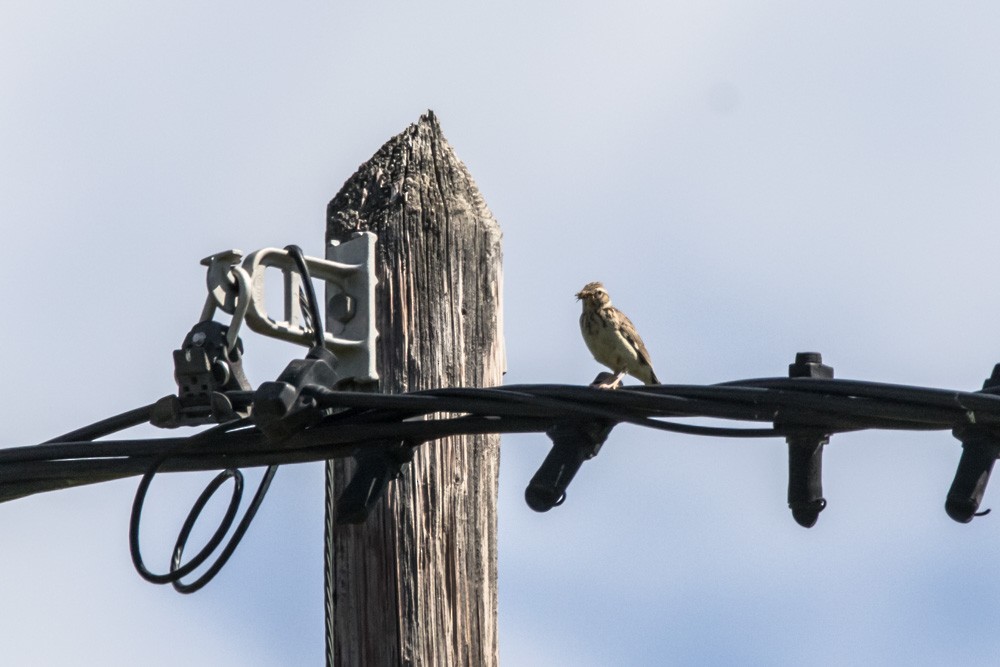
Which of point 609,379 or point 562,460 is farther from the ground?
point 609,379

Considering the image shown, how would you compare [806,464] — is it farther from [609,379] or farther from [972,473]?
[609,379]

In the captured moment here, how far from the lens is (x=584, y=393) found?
5.68 metres

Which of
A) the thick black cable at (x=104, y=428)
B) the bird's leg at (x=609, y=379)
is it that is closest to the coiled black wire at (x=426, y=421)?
the thick black cable at (x=104, y=428)

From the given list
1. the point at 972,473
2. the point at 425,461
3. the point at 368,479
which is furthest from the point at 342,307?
the point at 972,473

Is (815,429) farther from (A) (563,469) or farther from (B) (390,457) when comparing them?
(B) (390,457)

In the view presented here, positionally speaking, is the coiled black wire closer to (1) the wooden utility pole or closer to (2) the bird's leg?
(1) the wooden utility pole

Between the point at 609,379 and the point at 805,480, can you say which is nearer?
the point at 805,480

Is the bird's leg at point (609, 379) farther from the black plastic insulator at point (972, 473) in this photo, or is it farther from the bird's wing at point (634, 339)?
the black plastic insulator at point (972, 473)

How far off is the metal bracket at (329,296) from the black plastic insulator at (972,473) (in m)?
2.19

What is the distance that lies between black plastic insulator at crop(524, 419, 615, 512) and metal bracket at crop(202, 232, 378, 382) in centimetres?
98

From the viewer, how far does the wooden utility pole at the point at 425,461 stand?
6.38 meters

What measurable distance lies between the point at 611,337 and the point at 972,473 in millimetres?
5661

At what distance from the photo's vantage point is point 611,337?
11.1m

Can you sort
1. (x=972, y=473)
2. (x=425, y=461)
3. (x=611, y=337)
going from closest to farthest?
(x=972, y=473)
(x=425, y=461)
(x=611, y=337)
